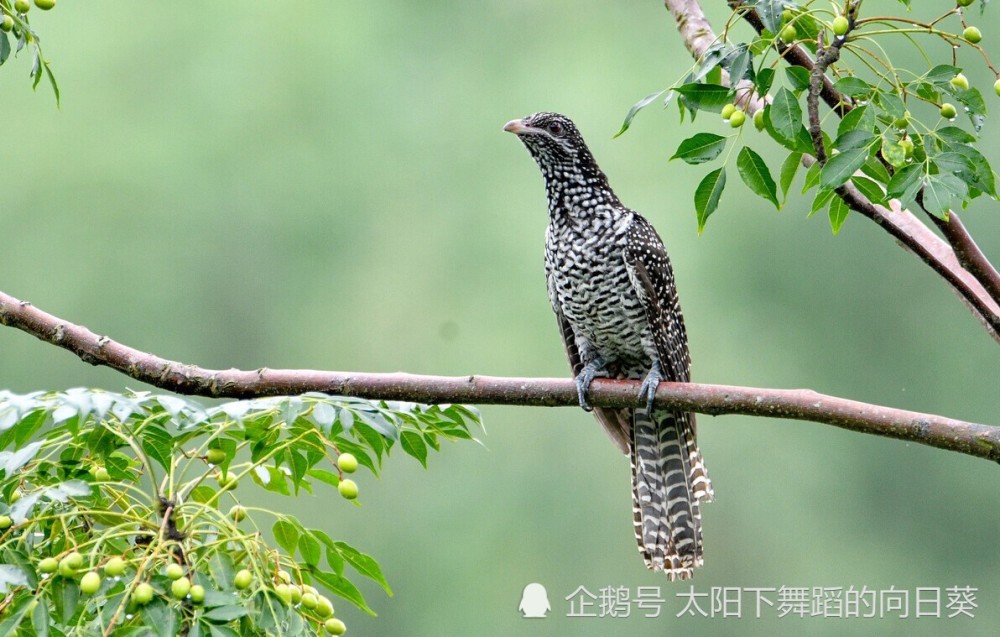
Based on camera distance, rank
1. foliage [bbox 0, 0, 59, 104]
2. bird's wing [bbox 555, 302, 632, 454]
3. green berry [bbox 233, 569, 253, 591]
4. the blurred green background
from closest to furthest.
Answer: green berry [bbox 233, 569, 253, 591]
foliage [bbox 0, 0, 59, 104]
bird's wing [bbox 555, 302, 632, 454]
the blurred green background

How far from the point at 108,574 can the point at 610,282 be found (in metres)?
2.44

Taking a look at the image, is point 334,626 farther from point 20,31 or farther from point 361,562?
point 20,31

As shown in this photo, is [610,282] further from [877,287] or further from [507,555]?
[877,287]

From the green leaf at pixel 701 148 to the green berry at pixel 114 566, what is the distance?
4.02ft

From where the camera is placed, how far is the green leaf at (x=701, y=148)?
2.41 m

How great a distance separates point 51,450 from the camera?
7.80 ft

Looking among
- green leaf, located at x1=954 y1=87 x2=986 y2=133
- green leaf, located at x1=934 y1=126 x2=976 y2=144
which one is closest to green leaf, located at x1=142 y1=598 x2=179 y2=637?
green leaf, located at x1=934 y1=126 x2=976 y2=144

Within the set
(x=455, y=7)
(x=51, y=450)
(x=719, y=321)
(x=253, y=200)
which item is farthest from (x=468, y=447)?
(x=51, y=450)

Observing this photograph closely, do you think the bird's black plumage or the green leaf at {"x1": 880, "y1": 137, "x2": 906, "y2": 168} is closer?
the green leaf at {"x1": 880, "y1": 137, "x2": 906, "y2": 168}

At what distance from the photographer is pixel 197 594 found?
206cm

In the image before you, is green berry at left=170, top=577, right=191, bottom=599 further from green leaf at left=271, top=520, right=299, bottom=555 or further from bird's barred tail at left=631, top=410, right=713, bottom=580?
bird's barred tail at left=631, top=410, right=713, bottom=580

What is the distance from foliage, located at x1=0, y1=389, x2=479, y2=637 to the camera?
2.06m

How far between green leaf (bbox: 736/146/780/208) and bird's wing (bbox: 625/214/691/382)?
1.82 metres

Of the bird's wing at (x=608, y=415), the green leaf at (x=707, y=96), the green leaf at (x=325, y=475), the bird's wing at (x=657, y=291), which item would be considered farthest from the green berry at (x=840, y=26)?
the bird's wing at (x=608, y=415)
